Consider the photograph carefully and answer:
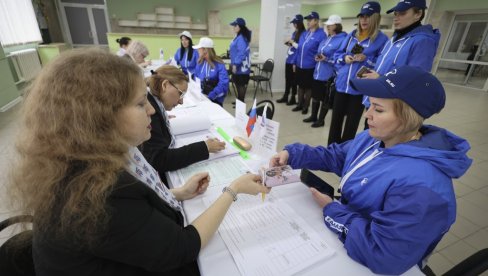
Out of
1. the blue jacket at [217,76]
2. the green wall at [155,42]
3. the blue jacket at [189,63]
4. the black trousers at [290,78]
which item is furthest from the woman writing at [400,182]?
the green wall at [155,42]

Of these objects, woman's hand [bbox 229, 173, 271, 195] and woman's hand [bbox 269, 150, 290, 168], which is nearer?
woman's hand [bbox 229, 173, 271, 195]

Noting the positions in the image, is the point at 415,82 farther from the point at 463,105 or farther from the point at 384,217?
the point at 463,105

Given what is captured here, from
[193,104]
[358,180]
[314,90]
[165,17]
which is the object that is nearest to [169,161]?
[358,180]

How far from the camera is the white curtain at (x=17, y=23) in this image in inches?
215

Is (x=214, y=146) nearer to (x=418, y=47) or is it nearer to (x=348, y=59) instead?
(x=418, y=47)

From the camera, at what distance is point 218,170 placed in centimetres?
128

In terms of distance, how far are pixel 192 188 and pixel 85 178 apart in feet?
1.70

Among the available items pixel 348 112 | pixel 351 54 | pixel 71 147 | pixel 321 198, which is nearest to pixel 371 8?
pixel 351 54

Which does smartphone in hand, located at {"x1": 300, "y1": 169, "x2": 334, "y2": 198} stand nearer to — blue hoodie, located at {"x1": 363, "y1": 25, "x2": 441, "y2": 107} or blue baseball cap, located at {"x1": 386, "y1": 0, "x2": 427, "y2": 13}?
blue hoodie, located at {"x1": 363, "y1": 25, "x2": 441, "y2": 107}

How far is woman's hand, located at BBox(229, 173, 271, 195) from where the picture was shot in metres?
0.92

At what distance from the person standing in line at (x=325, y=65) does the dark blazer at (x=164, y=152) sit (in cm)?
295

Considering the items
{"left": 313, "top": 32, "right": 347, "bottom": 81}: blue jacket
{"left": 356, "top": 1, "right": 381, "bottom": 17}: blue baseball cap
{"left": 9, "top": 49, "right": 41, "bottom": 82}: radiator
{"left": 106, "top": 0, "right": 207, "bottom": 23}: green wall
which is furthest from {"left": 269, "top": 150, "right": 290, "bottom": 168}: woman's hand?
{"left": 106, "top": 0, "right": 207, "bottom": 23}: green wall

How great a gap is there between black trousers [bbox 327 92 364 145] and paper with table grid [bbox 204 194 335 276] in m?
2.14

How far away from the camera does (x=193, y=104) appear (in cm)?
248
